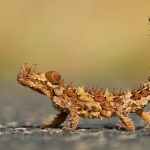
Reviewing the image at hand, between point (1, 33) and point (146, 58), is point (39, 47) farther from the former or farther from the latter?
point (146, 58)

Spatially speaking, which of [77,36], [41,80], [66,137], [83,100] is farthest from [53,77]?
[77,36]

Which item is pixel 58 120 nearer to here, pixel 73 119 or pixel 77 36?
pixel 73 119

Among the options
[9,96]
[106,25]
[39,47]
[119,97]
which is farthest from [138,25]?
[119,97]

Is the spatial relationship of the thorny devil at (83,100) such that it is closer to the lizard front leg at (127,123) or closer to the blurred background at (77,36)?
the lizard front leg at (127,123)

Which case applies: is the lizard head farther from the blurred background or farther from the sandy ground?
the blurred background

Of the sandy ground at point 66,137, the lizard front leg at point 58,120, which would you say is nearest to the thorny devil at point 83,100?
the lizard front leg at point 58,120

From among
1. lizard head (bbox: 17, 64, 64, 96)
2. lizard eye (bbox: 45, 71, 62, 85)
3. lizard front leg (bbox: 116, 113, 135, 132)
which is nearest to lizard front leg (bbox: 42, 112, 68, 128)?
lizard head (bbox: 17, 64, 64, 96)

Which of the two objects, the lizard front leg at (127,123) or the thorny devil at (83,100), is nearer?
the lizard front leg at (127,123)
